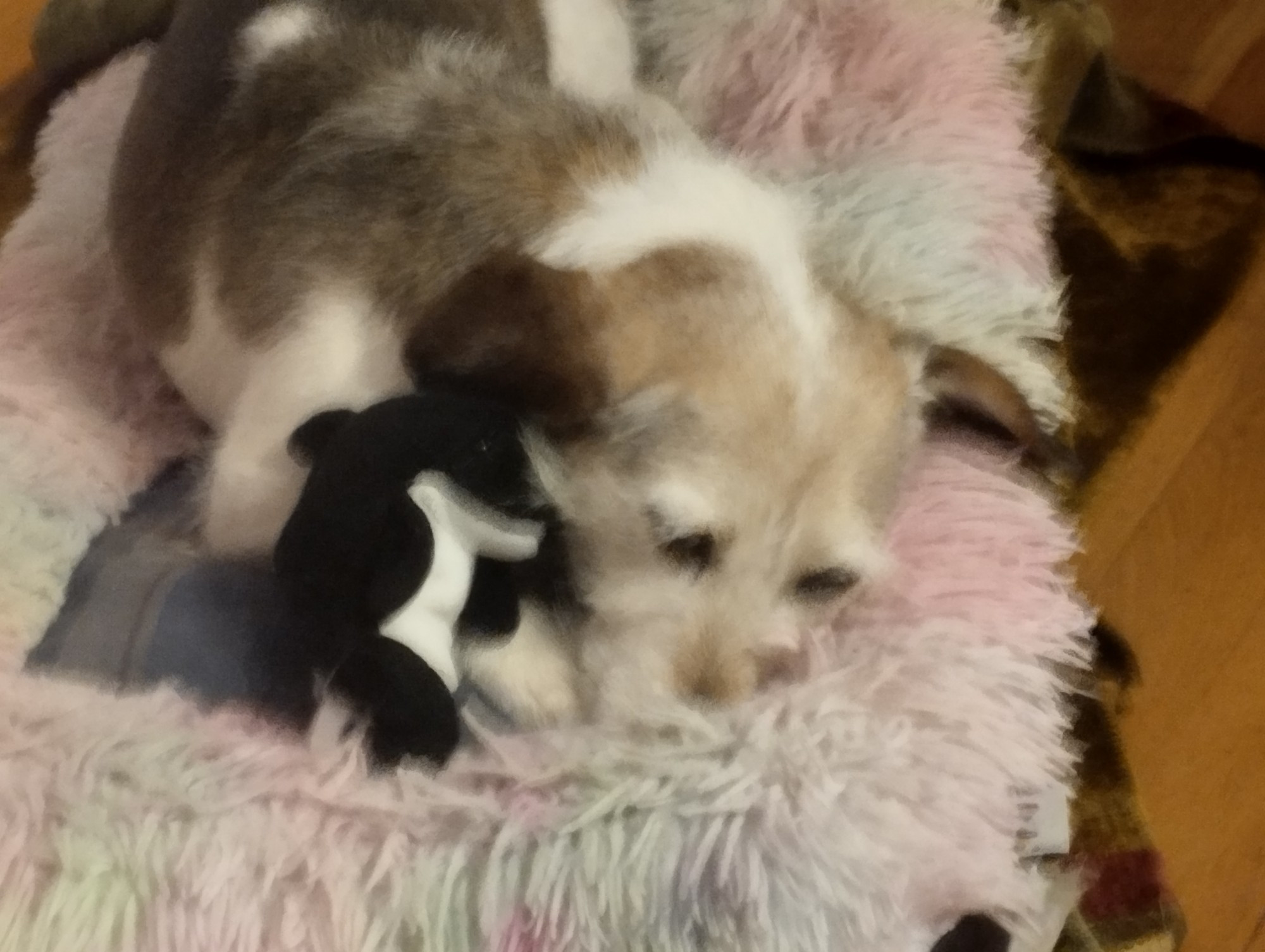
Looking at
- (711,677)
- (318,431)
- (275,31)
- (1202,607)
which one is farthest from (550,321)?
(1202,607)

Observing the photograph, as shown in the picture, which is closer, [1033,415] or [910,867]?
[910,867]

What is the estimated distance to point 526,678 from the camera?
1.37 meters

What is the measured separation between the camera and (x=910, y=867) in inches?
47.6

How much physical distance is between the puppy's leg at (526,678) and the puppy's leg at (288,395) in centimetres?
29

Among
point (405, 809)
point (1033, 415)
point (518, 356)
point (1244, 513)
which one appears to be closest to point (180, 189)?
point (518, 356)

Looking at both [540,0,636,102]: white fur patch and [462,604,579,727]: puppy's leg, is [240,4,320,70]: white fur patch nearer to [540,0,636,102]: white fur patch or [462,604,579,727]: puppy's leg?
[540,0,636,102]: white fur patch

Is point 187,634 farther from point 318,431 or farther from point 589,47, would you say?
point 589,47

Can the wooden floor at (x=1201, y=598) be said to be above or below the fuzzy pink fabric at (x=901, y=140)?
below

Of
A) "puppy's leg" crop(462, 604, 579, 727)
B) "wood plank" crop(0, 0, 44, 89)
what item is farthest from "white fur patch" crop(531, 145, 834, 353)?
"wood plank" crop(0, 0, 44, 89)

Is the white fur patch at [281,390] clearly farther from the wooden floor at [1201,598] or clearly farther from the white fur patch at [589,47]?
the wooden floor at [1201,598]

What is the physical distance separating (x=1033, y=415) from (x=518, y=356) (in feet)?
2.26

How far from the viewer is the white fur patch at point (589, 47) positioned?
198cm

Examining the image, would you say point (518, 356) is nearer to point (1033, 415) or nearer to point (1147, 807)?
point (1033, 415)

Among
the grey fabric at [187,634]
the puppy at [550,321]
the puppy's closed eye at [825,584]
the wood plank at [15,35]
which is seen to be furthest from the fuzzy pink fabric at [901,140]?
the wood plank at [15,35]
